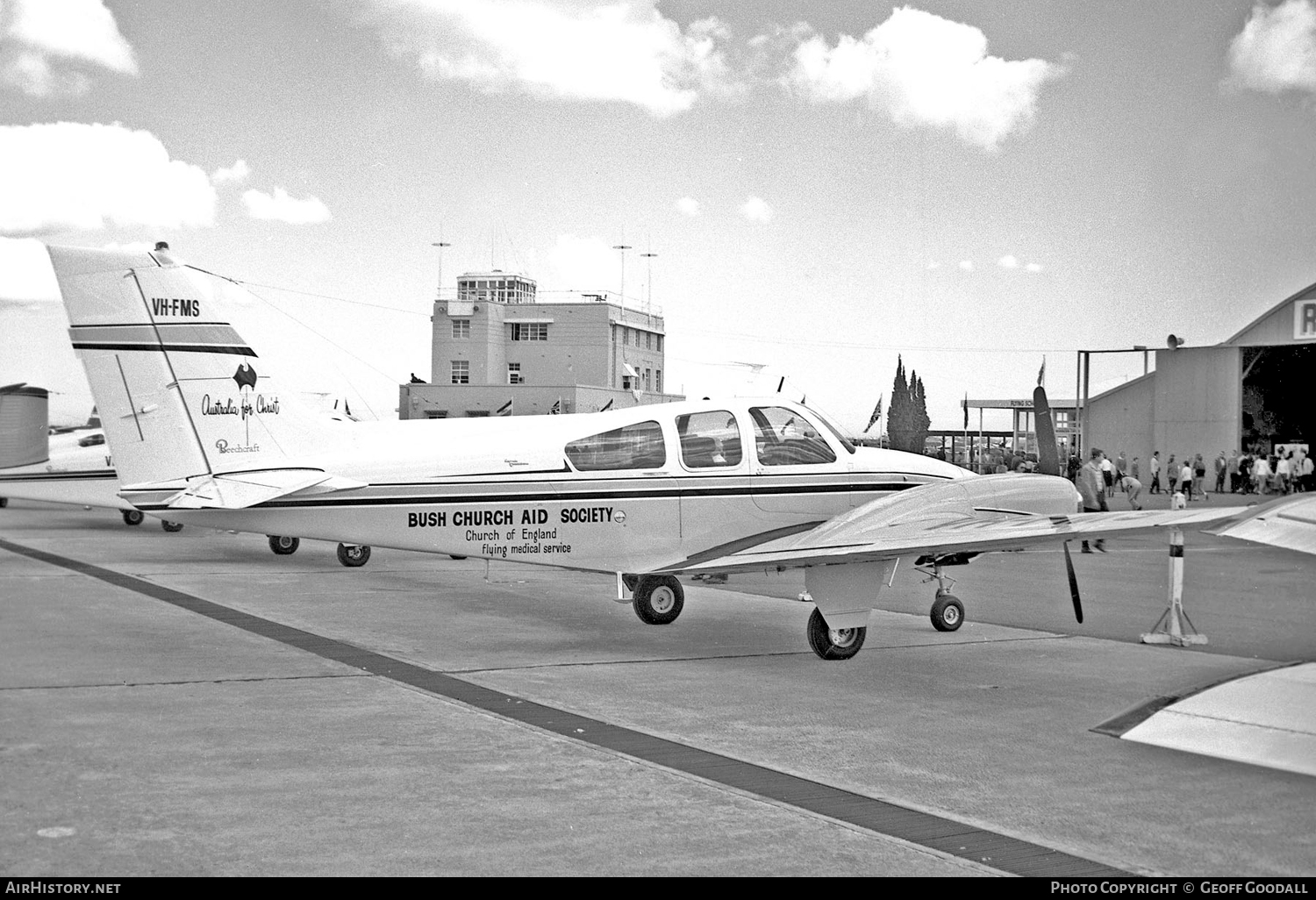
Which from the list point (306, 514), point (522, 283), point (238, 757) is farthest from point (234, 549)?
point (522, 283)

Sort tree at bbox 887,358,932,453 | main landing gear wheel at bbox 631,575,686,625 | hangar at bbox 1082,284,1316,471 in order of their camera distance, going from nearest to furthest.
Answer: main landing gear wheel at bbox 631,575,686,625, hangar at bbox 1082,284,1316,471, tree at bbox 887,358,932,453

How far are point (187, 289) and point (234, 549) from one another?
8.54 meters

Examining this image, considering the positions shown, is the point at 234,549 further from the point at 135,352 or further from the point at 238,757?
the point at 238,757

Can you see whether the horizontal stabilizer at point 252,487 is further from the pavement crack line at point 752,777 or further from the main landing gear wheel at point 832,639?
the main landing gear wheel at point 832,639

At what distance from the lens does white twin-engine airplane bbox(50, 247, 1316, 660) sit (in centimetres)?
1027

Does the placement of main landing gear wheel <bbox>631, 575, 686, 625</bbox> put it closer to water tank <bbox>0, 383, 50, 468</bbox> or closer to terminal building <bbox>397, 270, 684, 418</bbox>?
water tank <bbox>0, 383, 50, 468</bbox>

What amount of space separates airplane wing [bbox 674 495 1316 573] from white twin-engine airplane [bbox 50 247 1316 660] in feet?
0.09

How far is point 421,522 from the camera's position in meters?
11.0

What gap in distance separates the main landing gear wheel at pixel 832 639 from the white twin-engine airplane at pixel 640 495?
2 cm

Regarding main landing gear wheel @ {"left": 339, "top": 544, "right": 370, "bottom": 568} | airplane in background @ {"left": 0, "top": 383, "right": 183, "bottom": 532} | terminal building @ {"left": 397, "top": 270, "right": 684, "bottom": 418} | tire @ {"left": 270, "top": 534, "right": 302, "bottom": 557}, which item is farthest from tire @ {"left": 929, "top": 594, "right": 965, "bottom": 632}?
terminal building @ {"left": 397, "top": 270, "right": 684, "bottom": 418}

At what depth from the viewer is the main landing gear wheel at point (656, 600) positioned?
39.1 feet

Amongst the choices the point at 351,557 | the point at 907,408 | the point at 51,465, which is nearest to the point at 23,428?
the point at 51,465

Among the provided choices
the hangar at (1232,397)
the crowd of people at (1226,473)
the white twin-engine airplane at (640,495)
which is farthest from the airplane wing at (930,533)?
the hangar at (1232,397)

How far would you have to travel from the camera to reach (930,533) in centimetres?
976
